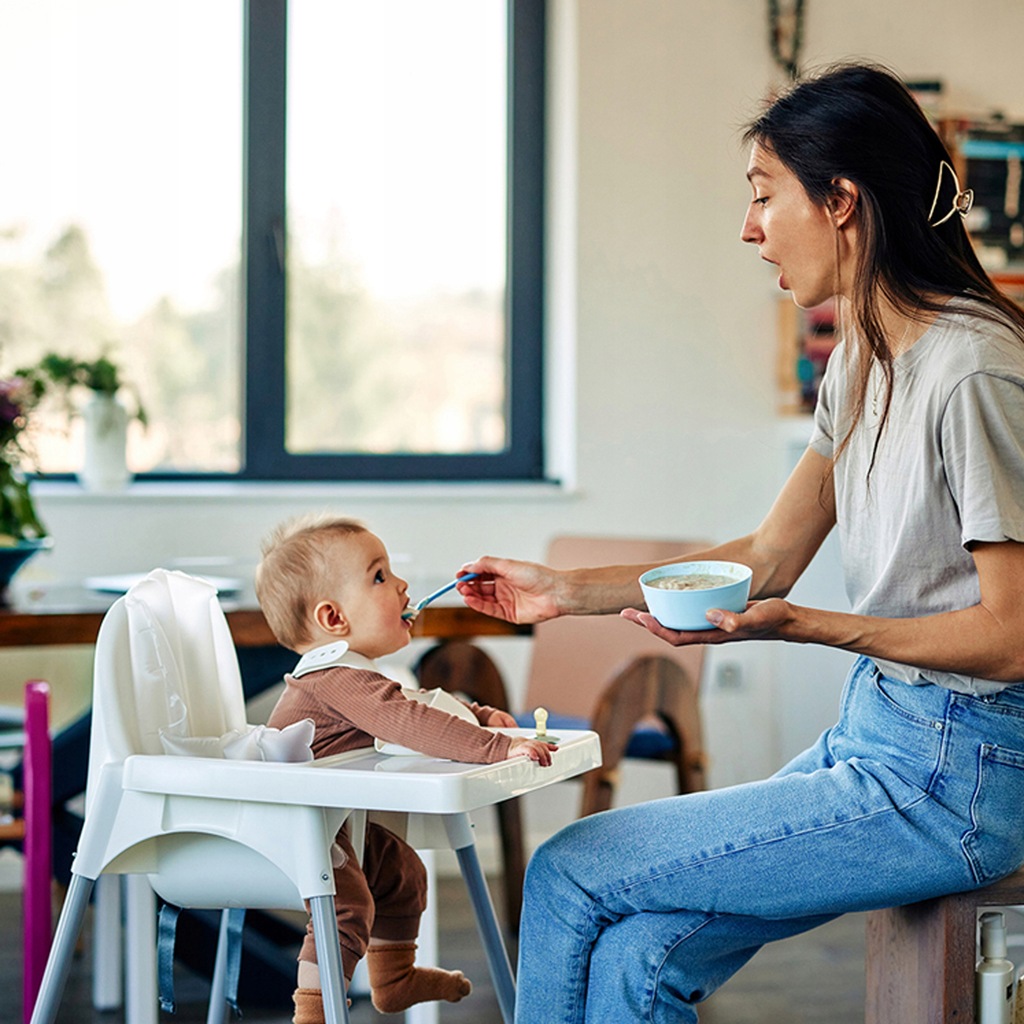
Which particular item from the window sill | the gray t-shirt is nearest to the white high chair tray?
the gray t-shirt

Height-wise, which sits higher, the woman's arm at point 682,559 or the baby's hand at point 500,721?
the woman's arm at point 682,559

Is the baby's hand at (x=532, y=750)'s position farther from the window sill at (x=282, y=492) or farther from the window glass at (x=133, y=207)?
the window glass at (x=133, y=207)

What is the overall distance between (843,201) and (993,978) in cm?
83

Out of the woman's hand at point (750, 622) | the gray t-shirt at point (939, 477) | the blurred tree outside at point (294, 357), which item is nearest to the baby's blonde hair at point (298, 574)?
the woman's hand at point (750, 622)

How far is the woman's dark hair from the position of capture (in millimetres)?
1430

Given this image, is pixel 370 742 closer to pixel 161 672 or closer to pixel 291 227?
pixel 161 672

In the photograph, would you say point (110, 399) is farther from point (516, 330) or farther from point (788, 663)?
point (788, 663)

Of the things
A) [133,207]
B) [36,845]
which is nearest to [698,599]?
[36,845]

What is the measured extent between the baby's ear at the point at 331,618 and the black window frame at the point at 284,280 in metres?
1.94

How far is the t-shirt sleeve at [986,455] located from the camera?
128 cm

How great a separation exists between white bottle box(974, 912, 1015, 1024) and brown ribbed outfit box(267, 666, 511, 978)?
557mm

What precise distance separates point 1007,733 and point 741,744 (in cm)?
223

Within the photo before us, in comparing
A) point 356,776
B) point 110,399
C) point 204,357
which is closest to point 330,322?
point 204,357

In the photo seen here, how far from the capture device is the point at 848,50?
349 cm
